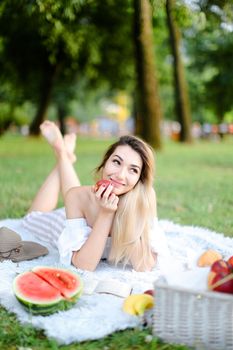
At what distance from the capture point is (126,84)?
71.6ft

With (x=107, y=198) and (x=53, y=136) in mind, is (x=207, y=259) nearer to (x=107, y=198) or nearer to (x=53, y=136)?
(x=107, y=198)

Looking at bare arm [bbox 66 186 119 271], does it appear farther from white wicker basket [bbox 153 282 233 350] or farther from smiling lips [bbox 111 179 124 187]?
white wicker basket [bbox 153 282 233 350]

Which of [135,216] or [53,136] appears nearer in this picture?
[135,216]

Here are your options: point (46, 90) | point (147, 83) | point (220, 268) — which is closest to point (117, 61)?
point (46, 90)

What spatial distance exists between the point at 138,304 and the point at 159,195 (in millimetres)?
4239

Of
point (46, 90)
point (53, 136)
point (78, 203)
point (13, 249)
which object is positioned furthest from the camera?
point (46, 90)

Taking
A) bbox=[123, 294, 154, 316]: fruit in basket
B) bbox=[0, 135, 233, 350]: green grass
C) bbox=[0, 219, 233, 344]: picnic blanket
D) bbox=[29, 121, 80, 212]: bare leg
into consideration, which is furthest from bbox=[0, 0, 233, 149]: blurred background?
bbox=[123, 294, 154, 316]: fruit in basket

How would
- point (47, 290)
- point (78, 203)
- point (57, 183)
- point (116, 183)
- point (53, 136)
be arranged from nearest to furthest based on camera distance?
point (47, 290), point (116, 183), point (78, 203), point (57, 183), point (53, 136)

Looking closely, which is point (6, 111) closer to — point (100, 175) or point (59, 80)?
point (59, 80)

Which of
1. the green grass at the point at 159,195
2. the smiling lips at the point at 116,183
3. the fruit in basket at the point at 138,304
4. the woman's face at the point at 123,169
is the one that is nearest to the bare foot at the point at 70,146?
the green grass at the point at 159,195

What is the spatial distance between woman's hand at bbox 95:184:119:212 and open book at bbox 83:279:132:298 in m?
0.44

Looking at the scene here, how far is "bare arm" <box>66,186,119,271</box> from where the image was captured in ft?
10.4

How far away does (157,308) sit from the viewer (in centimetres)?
240

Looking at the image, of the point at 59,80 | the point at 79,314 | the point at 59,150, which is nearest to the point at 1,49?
the point at 59,80
